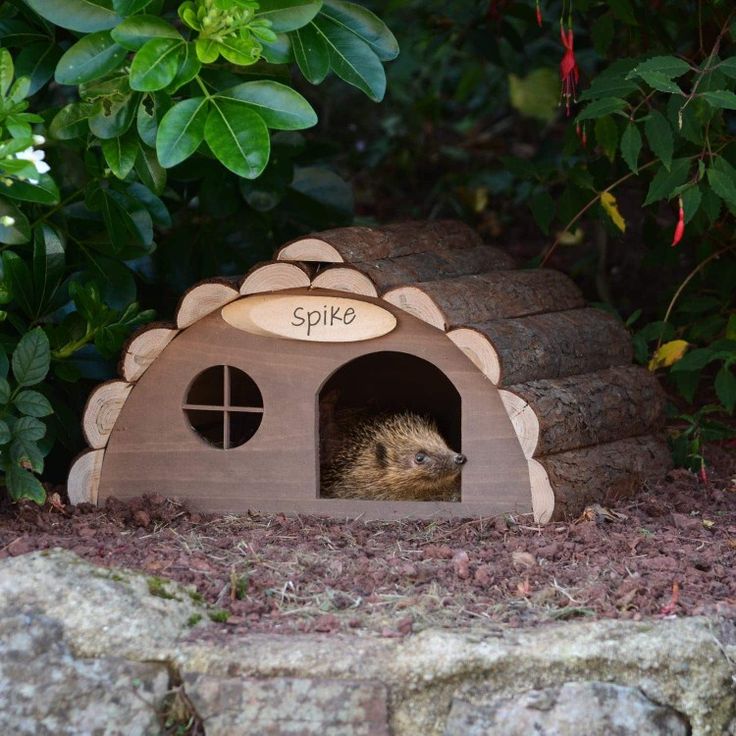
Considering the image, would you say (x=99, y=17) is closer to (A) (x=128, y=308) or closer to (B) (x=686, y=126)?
(A) (x=128, y=308)

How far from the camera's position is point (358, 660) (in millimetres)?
3201

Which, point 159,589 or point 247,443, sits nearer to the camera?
point 159,589

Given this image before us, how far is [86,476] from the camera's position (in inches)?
185

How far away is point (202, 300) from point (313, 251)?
0.48 metres

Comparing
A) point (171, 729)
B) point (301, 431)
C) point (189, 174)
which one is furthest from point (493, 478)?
point (189, 174)

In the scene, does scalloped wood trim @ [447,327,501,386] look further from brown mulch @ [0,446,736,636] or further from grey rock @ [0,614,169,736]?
grey rock @ [0,614,169,736]

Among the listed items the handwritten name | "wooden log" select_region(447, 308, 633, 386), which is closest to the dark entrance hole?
"wooden log" select_region(447, 308, 633, 386)

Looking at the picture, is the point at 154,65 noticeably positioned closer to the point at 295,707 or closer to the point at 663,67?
the point at 663,67

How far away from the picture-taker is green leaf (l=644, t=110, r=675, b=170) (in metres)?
4.39

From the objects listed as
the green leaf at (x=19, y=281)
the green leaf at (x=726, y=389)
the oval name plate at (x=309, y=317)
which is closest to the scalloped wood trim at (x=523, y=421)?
the oval name plate at (x=309, y=317)

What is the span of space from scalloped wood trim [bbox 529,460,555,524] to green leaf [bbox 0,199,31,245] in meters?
1.90

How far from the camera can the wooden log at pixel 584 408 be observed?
427cm

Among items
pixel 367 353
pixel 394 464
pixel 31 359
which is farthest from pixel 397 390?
pixel 31 359

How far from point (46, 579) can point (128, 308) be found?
139 cm
